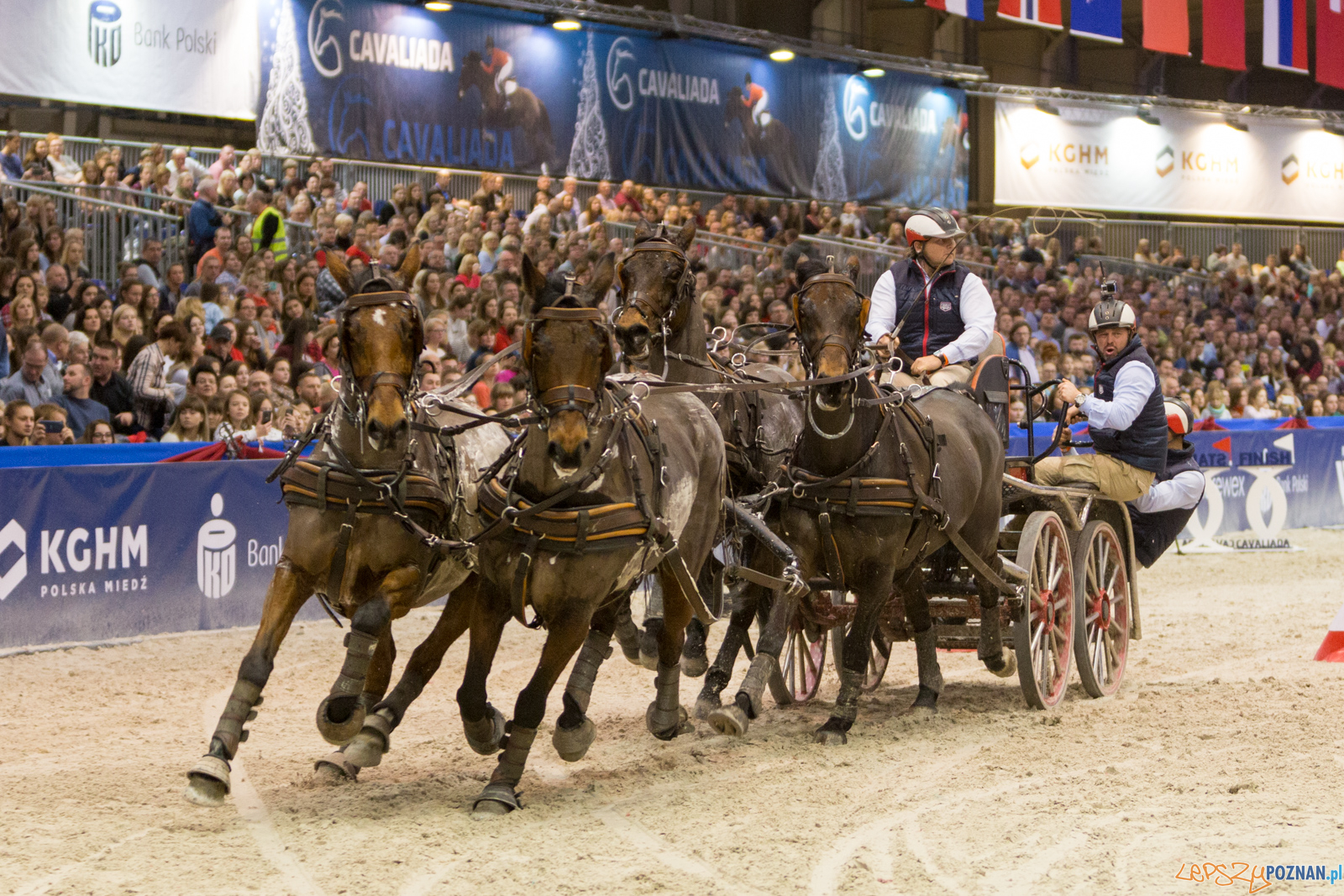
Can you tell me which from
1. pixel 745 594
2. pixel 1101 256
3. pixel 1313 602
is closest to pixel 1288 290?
pixel 1101 256

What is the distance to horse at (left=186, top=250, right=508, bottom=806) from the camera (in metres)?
5.40

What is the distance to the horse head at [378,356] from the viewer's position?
533 cm

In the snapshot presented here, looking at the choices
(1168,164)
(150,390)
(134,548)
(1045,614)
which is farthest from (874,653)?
(1168,164)

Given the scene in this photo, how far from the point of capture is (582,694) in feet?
18.9

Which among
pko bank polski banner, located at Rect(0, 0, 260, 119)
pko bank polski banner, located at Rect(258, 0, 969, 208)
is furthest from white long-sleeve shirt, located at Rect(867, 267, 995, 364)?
pko bank polski banner, located at Rect(258, 0, 969, 208)

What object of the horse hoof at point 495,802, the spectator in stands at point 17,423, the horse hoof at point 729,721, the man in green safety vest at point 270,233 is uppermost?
the man in green safety vest at point 270,233

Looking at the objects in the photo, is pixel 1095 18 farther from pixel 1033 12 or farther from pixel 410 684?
pixel 410 684

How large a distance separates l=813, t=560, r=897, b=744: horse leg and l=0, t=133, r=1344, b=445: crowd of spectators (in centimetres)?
165

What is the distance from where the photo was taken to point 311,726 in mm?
7434

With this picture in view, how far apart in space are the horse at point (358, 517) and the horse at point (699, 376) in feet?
4.48

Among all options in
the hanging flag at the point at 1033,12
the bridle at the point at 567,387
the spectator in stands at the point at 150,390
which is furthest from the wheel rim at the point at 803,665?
the hanging flag at the point at 1033,12

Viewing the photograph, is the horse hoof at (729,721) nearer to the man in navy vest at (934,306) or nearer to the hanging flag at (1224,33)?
the man in navy vest at (934,306)

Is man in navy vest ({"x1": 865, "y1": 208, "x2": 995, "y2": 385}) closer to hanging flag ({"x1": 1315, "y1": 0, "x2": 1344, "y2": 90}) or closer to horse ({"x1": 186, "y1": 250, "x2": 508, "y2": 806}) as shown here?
horse ({"x1": 186, "y1": 250, "x2": 508, "y2": 806})

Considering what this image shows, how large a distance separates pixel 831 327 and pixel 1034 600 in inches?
84.2
